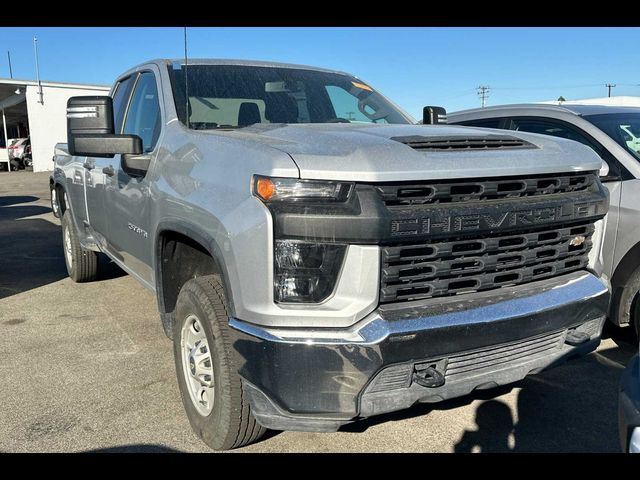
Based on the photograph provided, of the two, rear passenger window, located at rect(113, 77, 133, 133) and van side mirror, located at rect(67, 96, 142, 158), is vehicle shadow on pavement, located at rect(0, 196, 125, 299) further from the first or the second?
van side mirror, located at rect(67, 96, 142, 158)

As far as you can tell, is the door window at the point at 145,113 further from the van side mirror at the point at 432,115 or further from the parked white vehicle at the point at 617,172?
the parked white vehicle at the point at 617,172

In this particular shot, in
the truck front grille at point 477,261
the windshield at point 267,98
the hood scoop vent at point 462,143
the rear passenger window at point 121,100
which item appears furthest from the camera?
the rear passenger window at point 121,100

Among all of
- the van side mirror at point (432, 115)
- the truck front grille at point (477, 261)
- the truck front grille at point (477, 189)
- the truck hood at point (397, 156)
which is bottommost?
the truck front grille at point (477, 261)

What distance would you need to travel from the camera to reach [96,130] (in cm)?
313

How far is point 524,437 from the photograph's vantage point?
292 cm

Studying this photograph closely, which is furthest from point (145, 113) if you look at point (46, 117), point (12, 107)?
point (12, 107)

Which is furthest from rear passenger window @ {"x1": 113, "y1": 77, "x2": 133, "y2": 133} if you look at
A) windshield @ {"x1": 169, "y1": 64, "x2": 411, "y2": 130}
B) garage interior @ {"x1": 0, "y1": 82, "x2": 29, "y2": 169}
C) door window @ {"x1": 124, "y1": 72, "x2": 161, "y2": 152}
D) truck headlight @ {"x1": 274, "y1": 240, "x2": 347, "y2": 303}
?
garage interior @ {"x1": 0, "y1": 82, "x2": 29, "y2": 169}

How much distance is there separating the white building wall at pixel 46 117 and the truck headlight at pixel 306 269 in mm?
28263

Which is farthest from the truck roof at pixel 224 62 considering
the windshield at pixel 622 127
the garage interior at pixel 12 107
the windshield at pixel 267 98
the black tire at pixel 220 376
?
the garage interior at pixel 12 107

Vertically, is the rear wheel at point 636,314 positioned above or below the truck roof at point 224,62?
below

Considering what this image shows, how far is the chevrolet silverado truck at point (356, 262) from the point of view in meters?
2.11

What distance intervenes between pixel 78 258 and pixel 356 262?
4.43 meters

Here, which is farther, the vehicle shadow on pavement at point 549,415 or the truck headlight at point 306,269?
the vehicle shadow on pavement at point 549,415

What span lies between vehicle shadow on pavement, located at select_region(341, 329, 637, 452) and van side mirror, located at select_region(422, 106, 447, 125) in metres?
1.87
